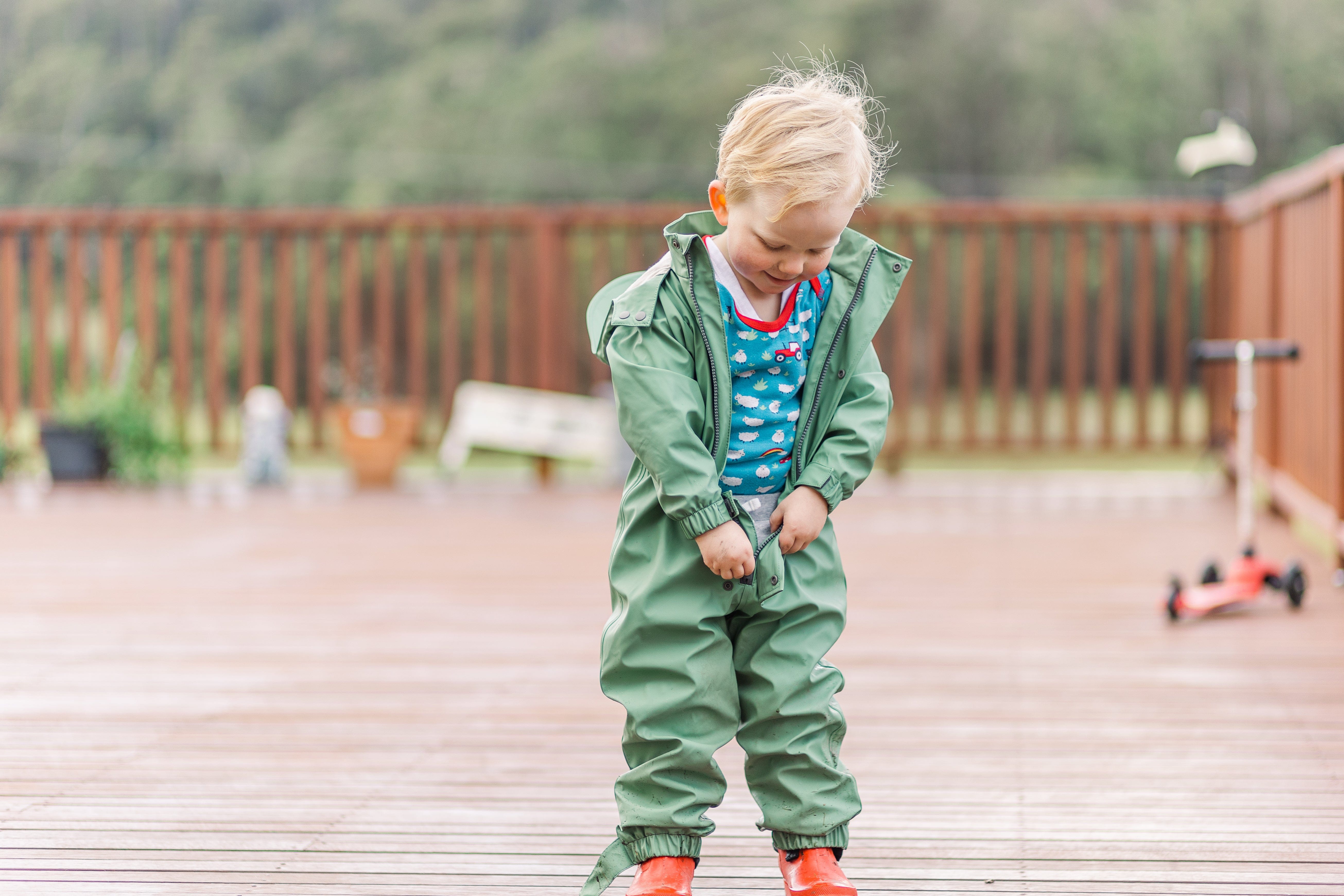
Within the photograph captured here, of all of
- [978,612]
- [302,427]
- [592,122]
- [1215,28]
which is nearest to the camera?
[978,612]

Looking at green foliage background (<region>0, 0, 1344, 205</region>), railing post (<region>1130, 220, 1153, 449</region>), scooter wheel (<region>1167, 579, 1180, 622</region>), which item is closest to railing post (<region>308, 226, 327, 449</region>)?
railing post (<region>1130, 220, 1153, 449</region>)

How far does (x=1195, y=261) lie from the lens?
44.2 feet

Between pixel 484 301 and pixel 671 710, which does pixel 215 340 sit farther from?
pixel 671 710

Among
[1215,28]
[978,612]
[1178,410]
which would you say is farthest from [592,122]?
[978,612]

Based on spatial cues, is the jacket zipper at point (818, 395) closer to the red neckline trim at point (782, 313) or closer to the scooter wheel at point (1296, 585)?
the red neckline trim at point (782, 313)

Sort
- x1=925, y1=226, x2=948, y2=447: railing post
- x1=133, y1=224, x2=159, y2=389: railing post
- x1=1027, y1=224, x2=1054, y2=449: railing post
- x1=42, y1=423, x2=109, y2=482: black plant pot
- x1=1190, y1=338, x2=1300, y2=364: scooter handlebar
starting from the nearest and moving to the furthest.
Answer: x1=1190, y1=338, x2=1300, y2=364: scooter handlebar
x1=42, y1=423, x2=109, y2=482: black plant pot
x1=1027, y1=224, x2=1054, y2=449: railing post
x1=925, y1=226, x2=948, y2=447: railing post
x1=133, y1=224, x2=159, y2=389: railing post

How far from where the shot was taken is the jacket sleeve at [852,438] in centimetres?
174

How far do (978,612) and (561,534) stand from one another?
2002 mm

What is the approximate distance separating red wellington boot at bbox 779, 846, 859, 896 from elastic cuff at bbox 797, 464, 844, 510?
0.02m

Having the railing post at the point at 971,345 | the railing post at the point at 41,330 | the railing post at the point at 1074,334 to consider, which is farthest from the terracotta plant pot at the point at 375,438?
the railing post at the point at 1074,334

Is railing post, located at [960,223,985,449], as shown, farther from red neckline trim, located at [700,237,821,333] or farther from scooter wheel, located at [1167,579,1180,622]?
red neckline trim, located at [700,237,821,333]

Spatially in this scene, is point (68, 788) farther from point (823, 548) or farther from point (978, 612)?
point (978, 612)

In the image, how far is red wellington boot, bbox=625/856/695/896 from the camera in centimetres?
170

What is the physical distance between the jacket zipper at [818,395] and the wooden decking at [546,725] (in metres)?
0.54
